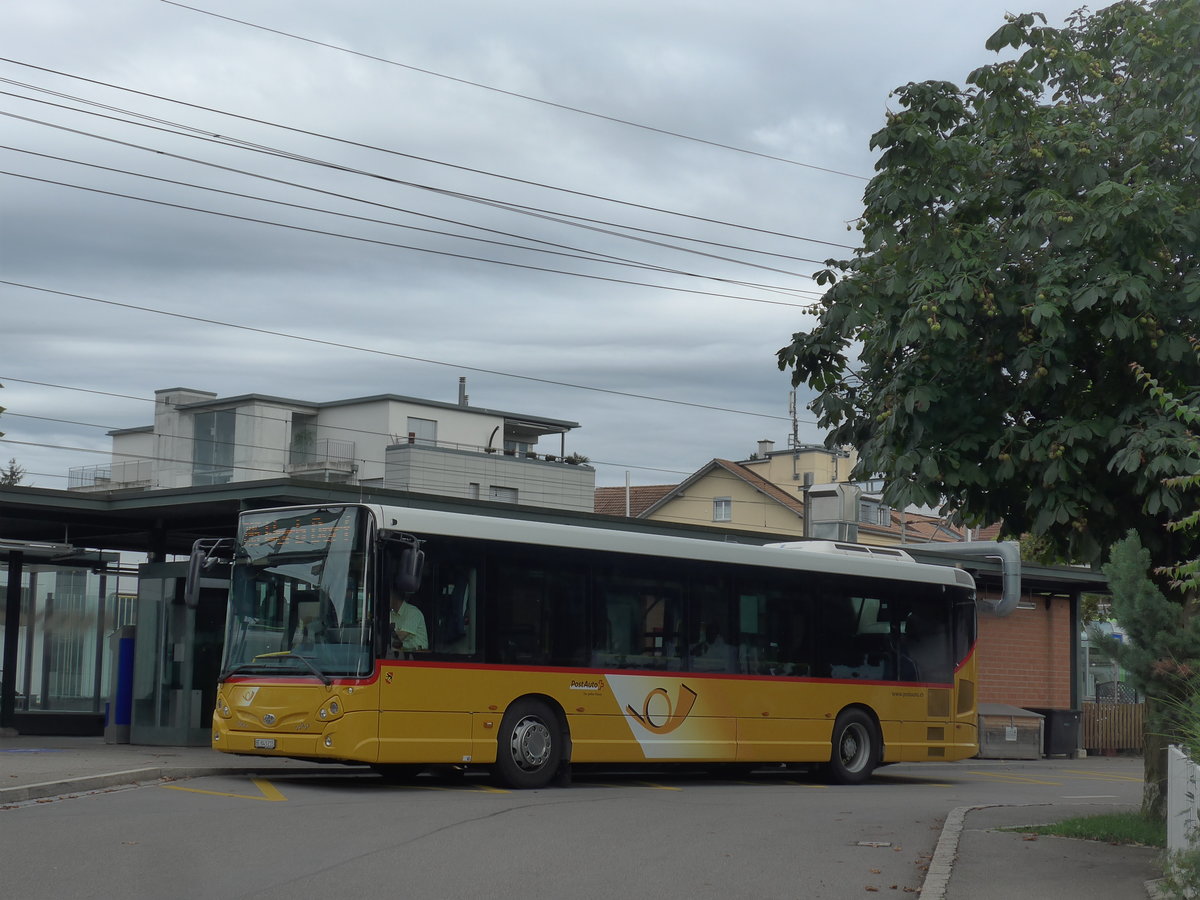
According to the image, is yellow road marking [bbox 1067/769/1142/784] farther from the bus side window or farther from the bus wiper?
the bus wiper

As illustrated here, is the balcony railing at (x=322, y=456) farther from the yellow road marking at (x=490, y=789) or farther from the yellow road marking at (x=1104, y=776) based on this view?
the yellow road marking at (x=490, y=789)

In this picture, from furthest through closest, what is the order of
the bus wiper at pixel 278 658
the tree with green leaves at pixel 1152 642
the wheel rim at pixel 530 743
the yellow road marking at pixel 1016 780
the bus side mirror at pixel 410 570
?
1. the yellow road marking at pixel 1016 780
2. the wheel rim at pixel 530 743
3. the bus wiper at pixel 278 658
4. the bus side mirror at pixel 410 570
5. the tree with green leaves at pixel 1152 642

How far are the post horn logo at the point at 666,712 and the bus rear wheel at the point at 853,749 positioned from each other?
270 centimetres

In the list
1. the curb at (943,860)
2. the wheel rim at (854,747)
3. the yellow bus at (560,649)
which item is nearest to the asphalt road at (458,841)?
the curb at (943,860)

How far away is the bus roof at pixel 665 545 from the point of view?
52.1 ft

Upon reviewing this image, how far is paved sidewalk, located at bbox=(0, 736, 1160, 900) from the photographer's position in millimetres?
9539

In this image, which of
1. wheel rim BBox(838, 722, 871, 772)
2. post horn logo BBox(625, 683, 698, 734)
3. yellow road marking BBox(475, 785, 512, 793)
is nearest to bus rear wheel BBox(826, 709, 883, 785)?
wheel rim BBox(838, 722, 871, 772)

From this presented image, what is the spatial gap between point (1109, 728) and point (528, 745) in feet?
69.5

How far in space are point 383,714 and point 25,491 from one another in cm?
873

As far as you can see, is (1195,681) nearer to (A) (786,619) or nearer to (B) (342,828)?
(B) (342,828)

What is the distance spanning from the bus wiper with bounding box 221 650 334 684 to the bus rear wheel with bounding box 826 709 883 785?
24.2 ft

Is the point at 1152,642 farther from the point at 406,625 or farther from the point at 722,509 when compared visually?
the point at 722,509

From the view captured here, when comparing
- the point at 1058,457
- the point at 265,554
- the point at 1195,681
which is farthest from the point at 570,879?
the point at 265,554

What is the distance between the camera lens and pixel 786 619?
19266mm
